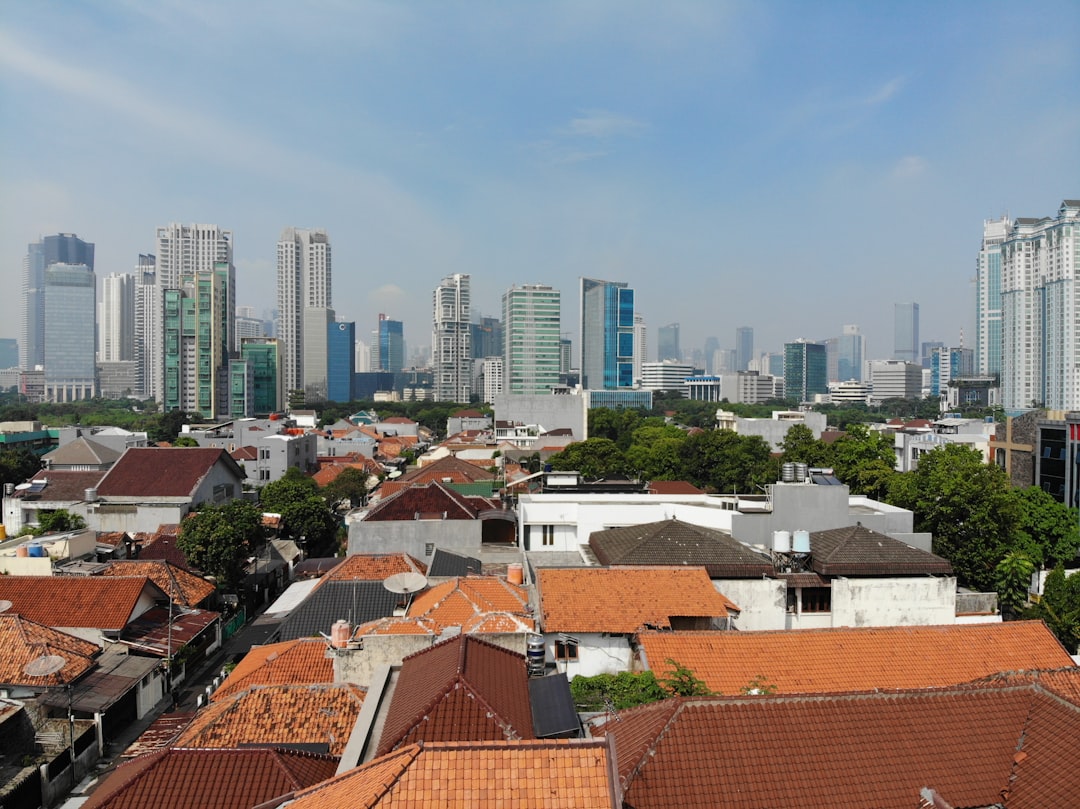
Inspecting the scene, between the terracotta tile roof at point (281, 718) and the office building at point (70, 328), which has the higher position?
the office building at point (70, 328)

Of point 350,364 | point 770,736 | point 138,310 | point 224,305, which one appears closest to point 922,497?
point 770,736

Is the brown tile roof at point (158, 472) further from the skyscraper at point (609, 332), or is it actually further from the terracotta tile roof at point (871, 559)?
the skyscraper at point (609, 332)

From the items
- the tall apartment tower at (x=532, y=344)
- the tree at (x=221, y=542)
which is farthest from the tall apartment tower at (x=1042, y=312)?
the tree at (x=221, y=542)

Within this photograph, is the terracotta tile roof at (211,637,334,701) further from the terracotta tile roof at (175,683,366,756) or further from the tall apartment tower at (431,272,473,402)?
the tall apartment tower at (431,272,473,402)

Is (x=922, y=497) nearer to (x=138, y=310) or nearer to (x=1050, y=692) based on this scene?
(x=1050, y=692)

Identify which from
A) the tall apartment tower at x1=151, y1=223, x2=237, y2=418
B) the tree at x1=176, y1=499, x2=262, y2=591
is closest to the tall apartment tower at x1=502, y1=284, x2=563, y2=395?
the tall apartment tower at x1=151, y1=223, x2=237, y2=418

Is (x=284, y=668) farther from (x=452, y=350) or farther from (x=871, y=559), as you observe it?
(x=452, y=350)
